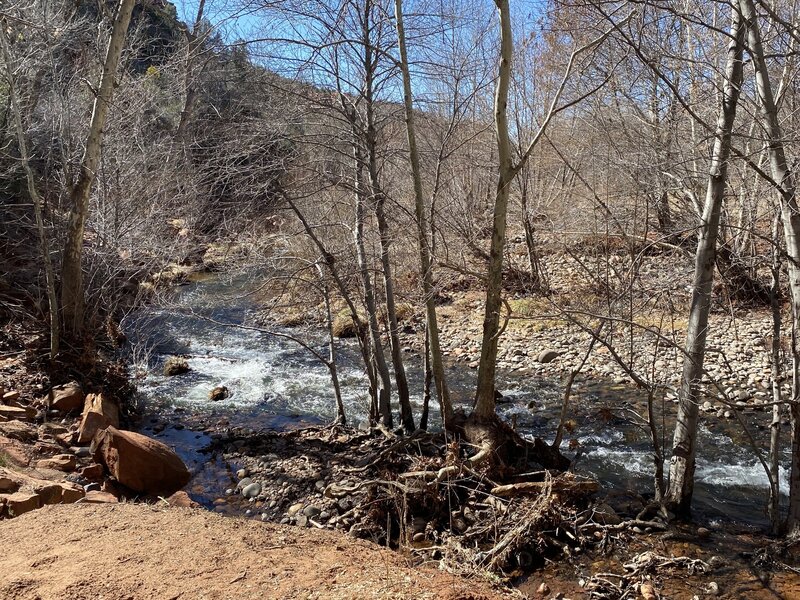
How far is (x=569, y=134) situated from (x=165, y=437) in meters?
10.7

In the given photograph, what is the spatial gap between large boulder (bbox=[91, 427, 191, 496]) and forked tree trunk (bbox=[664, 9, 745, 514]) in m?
5.26

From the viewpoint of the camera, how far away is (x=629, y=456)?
757 cm

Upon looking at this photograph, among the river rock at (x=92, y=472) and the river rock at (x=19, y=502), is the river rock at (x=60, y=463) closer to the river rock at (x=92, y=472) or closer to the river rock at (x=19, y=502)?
the river rock at (x=92, y=472)

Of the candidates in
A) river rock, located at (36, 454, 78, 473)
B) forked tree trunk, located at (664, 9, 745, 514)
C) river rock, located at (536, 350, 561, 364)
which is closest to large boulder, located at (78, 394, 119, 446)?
river rock, located at (36, 454, 78, 473)

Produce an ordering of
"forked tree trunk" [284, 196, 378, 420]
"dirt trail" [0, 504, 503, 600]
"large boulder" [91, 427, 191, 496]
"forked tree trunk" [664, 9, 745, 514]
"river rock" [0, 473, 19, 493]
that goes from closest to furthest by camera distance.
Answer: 1. "dirt trail" [0, 504, 503, 600]
2. "forked tree trunk" [664, 9, 745, 514]
3. "river rock" [0, 473, 19, 493]
4. "large boulder" [91, 427, 191, 496]
5. "forked tree trunk" [284, 196, 378, 420]

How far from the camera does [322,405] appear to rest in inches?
380

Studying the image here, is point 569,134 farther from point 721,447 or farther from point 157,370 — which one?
point 157,370

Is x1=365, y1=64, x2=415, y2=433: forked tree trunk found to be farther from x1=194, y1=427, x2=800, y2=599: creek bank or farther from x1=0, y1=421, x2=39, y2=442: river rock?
x1=0, y1=421, x2=39, y2=442: river rock

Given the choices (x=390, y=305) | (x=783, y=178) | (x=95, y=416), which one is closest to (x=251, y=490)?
(x=95, y=416)

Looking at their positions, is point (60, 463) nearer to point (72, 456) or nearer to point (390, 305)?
point (72, 456)

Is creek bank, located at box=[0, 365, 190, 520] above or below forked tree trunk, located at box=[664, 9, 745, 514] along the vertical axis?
below

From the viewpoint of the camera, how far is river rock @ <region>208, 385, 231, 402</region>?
9.82 metres

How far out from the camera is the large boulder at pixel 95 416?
7.17 meters

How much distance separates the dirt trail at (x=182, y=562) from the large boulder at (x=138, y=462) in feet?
4.74
